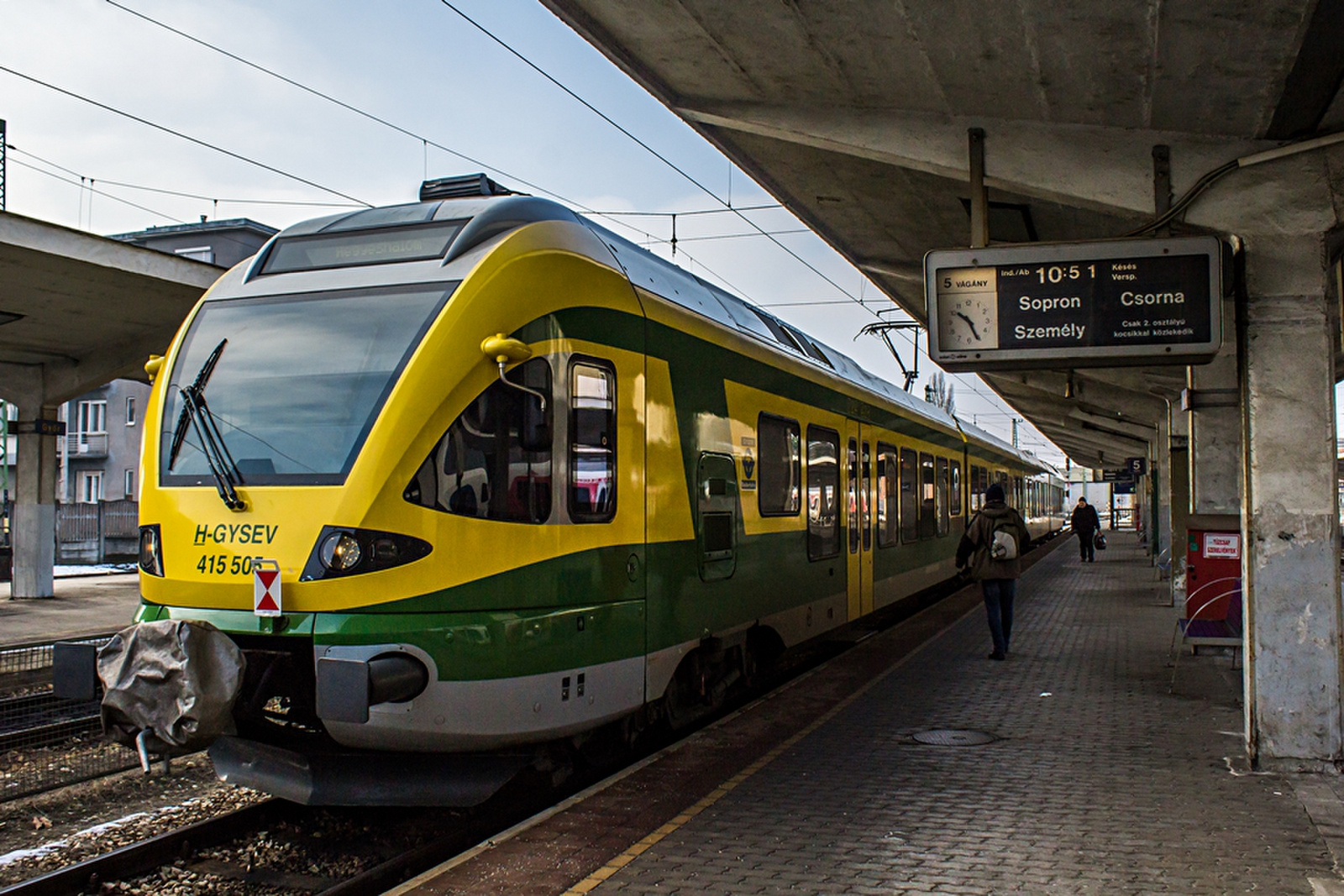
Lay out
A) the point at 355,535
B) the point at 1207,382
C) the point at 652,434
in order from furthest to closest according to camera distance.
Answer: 1. the point at 1207,382
2. the point at 652,434
3. the point at 355,535

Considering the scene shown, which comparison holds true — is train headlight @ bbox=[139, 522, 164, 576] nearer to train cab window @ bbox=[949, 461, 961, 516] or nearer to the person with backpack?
the person with backpack

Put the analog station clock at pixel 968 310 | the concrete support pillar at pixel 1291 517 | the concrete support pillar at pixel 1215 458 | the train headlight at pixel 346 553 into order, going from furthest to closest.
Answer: the concrete support pillar at pixel 1215 458 → the analog station clock at pixel 968 310 → the concrete support pillar at pixel 1291 517 → the train headlight at pixel 346 553

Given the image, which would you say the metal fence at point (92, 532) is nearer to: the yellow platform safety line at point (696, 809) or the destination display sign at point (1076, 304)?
the yellow platform safety line at point (696, 809)

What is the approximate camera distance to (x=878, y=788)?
6363 mm

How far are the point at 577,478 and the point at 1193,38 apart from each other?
4.17 meters

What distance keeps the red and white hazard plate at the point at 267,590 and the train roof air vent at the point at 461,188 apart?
2764 millimetres

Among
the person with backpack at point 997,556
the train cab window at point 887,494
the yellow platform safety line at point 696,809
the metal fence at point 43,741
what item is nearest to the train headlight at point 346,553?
the yellow platform safety line at point 696,809

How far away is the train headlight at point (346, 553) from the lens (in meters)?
5.21

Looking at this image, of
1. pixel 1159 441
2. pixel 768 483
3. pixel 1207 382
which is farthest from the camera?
pixel 1159 441

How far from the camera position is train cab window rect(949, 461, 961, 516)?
1812cm

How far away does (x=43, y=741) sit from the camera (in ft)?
28.3

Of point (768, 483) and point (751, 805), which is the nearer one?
point (751, 805)

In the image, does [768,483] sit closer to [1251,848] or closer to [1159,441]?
[1251,848]

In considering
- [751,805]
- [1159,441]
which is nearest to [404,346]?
[751,805]
